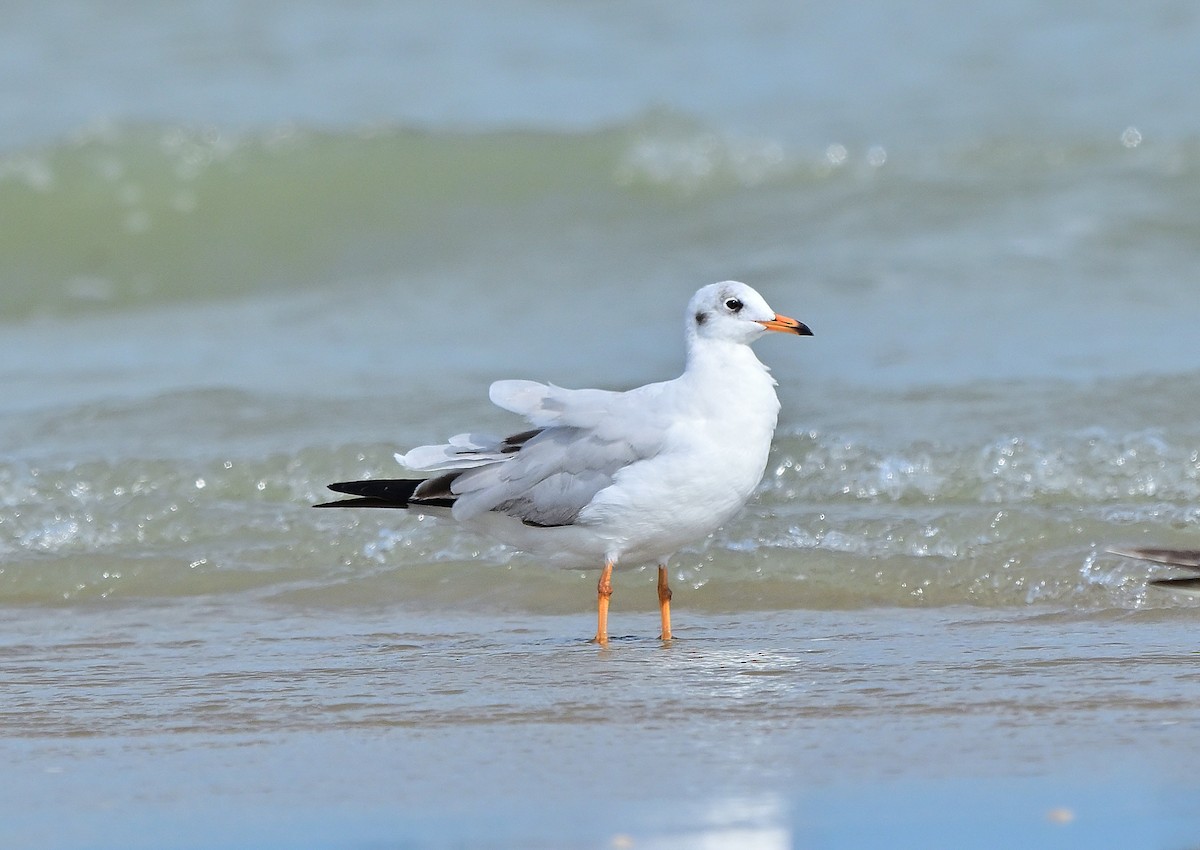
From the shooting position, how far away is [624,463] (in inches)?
185

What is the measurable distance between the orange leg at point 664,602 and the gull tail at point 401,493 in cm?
64

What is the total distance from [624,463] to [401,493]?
694mm

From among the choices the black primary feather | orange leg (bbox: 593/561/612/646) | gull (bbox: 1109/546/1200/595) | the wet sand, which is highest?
the black primary feather

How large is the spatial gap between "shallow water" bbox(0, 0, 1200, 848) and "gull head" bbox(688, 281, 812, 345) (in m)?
0.82

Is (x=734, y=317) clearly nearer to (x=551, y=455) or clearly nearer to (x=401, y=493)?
(x=551, y=455)

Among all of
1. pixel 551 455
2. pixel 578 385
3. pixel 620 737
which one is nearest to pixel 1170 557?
pixel 620 737

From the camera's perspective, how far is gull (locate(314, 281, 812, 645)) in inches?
182

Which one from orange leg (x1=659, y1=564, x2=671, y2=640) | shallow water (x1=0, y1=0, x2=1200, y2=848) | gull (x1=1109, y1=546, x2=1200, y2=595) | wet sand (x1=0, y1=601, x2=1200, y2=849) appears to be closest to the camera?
wet sand (x1=0, y1=601, x2=1200, y2=849)

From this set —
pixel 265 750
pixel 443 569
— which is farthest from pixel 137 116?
pixel 265 750

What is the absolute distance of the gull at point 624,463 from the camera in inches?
182

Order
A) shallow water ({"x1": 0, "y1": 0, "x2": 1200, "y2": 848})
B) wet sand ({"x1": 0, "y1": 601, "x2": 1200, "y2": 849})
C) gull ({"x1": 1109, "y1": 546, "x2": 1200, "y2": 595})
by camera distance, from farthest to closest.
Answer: gull ({"x1": 1109, "y1": 546, "x2": 1200, "y2": 595})
shallow water ({"x1": 0, "y1": 0, "x2": 1200, "y2": 848})
wet sand ({"x1": 0, "y1": 601, "x2": 1200, "y2": 849})

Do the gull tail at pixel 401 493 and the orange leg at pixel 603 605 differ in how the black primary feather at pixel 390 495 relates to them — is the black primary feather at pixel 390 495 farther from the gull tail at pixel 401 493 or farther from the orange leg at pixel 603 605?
the orange leg at pixel 603 605

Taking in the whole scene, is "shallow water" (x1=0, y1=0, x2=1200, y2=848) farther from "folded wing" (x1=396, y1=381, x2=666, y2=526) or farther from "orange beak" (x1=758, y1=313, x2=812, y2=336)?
"orange beak" (x1=758, y1=313, x2=812, y2=336)

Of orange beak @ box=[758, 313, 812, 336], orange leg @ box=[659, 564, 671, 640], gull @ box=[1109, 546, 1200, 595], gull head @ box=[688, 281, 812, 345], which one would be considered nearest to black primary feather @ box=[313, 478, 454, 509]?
orange leg @ box=[659, 564, 671, 640]
